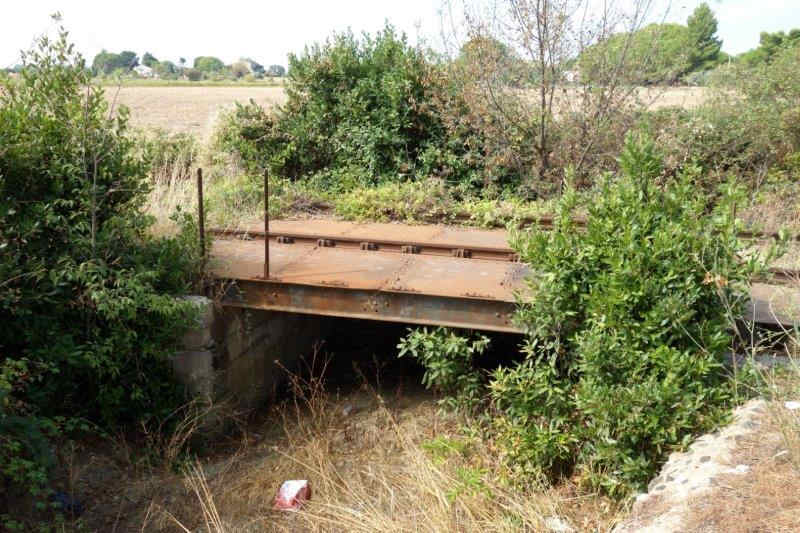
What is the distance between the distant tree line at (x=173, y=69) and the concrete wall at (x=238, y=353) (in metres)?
2.28

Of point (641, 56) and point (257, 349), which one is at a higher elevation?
point (641, 56)

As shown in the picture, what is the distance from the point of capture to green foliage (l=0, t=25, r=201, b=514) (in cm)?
576

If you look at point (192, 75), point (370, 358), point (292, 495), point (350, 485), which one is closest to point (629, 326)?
point (350, 485)

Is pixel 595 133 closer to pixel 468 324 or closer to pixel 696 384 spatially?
Result: pixel 468 324

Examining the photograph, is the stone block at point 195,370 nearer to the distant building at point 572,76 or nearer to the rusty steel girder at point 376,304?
the rusty steel girder at point 376,304

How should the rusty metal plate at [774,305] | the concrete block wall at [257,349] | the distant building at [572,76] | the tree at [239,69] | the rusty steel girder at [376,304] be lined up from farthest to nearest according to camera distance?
the tree at [239,69], the distant building at [572,76], the concrete block wall at [257,349], the rusty steel girder at [376,304], the rusty metal plate at [774,305]

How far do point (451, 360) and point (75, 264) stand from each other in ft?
11.5

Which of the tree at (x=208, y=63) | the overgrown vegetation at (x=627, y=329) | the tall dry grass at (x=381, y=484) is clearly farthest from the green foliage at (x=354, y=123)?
the tree at (x=208, y=63)

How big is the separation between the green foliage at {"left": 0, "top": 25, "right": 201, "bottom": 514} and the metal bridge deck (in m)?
0.84

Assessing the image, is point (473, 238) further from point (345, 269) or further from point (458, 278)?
point (345, 269)

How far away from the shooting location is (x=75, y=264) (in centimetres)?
592

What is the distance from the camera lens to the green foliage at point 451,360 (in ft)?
20.3

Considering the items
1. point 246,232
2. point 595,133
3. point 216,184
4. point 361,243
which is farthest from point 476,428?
point 216,184

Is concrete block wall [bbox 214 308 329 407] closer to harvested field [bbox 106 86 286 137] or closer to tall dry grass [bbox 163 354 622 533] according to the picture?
tall dry grass [bbox 163 354 622 533]
